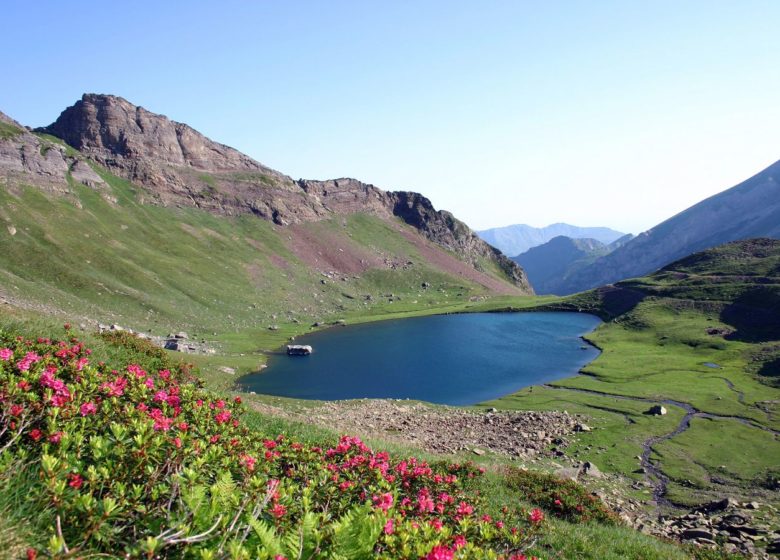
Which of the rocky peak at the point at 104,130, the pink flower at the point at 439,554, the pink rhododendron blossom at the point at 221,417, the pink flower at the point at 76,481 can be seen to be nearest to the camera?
the pink flower at the point at 76,481

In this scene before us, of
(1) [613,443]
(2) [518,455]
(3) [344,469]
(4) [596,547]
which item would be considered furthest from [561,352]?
(3) [344,469]

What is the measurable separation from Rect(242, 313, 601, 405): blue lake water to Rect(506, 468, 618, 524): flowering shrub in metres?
51.4

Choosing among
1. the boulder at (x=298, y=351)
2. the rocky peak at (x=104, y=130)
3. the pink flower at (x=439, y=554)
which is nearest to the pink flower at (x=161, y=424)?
the pink flower at (x=439, y=554)

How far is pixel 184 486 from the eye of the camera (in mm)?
6871

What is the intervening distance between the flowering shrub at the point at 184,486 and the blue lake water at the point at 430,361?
214 feet

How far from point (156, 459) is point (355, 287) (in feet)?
622

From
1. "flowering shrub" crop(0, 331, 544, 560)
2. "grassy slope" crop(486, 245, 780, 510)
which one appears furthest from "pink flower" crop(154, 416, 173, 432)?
"grassy slope" crop(486, 245, 780, 510)

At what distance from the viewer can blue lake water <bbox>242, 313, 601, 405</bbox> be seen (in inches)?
3191

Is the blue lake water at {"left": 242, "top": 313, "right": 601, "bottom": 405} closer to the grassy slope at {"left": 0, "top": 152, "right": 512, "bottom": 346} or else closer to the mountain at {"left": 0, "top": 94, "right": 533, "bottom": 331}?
the grassy slope at {"left": 0, "top": 152, "right": 512, "bottom": 346}

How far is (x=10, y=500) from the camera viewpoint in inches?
232

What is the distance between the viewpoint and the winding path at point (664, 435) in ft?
133

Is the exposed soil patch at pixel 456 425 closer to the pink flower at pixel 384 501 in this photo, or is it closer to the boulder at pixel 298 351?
the pink flower at pixel 384 501

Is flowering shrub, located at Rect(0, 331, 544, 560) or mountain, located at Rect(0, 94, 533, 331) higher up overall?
mountain, located at Rect(0, 94, 533, 331)

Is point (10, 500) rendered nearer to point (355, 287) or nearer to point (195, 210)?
point (355, 287)
